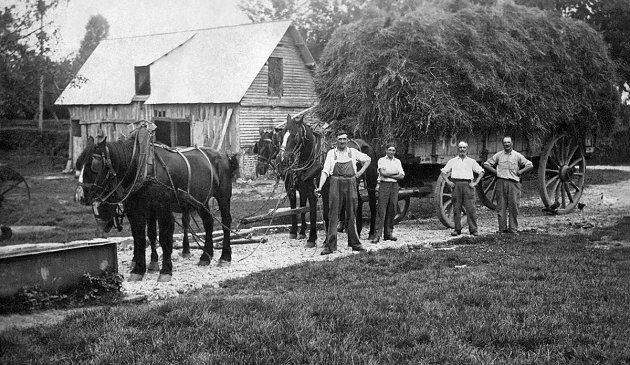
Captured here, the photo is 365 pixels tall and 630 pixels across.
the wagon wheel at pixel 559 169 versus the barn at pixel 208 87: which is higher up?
the barn at pixel 208 87

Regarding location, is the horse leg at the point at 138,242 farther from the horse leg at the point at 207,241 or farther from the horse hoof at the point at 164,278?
the horse leg at the point at 207,241

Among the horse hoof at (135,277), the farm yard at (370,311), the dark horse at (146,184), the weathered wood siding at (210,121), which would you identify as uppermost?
the weathered wood siding at (210,121)

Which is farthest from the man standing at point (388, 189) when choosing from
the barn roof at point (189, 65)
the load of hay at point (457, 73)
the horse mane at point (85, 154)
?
the barn roof at point (189, 65)

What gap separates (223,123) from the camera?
25.7 m

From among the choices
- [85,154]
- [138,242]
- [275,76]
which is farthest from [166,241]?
[275,76]

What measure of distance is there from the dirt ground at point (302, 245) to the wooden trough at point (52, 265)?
0.37m

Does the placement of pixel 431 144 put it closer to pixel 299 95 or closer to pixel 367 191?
pixel 367 191

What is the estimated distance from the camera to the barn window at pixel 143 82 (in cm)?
2909

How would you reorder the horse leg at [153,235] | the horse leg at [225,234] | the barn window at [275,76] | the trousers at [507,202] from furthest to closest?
the barn window at [275,76] < the trousers at [507,202] < the horse leg at [225,234] < the horse leg at [153,235]

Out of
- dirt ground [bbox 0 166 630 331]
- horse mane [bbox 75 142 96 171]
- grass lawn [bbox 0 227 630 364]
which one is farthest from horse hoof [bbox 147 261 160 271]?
horse mane [bbox 75 142 96 171]

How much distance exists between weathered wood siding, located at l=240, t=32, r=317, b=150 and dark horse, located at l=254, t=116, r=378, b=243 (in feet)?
43.3

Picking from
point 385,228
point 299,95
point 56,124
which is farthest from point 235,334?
point 56,124

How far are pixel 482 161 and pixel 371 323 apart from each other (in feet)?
27.9

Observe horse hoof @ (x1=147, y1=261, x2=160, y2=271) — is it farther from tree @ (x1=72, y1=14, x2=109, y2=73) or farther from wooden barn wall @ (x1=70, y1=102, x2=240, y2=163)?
tree @ (x1=72, y1=14, x2=109, y2=73)
